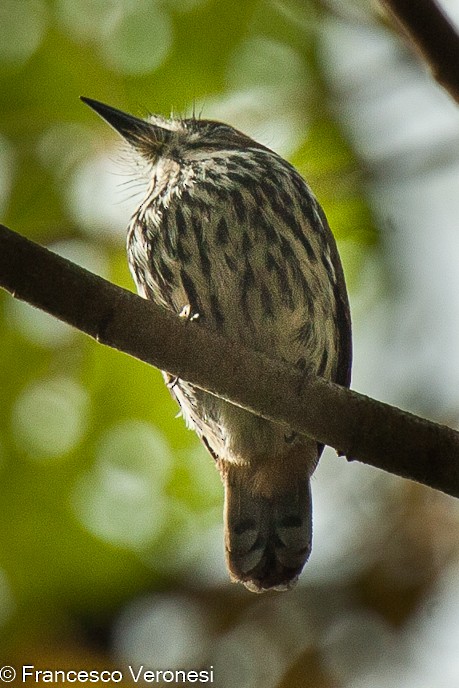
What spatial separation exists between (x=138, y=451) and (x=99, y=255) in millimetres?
647

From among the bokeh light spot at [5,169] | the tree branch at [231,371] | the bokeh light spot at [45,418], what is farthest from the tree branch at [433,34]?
the bokeh light spot at [5,169]

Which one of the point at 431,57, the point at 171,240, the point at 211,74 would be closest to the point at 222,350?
the point at 431,57

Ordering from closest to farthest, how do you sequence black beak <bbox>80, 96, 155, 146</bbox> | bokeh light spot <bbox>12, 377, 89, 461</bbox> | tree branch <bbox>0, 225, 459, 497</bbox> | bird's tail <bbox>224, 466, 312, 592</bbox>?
tree branch <bbox>0, 225, 459, 497</bbox> → bird's tail <bbox>224, 466, 312, 592</bbox> → bokeh light spot <bbox>12, 377, 89, 461</bbox> → black beak <bbox>80, 96, 155, 146</bbox>

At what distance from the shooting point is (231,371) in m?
2.52

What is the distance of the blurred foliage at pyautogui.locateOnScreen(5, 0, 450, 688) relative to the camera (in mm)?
3643

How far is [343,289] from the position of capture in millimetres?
3609

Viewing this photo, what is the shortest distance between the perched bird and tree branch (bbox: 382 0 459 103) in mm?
1086

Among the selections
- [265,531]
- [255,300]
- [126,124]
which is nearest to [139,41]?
[126,124]

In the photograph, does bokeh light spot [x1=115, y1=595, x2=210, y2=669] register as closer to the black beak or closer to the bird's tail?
the bird's tail

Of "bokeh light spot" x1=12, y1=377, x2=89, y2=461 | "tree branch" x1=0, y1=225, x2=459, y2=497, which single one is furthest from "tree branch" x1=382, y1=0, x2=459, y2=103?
"bokeh light spot" x1=12, y1=377, x2=89, y2=461

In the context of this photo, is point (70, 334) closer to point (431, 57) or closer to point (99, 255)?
point (99, 255)

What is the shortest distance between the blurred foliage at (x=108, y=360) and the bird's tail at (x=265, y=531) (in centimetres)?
41

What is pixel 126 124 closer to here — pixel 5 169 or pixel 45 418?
pixel 5 169

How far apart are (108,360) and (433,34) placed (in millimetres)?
1837
